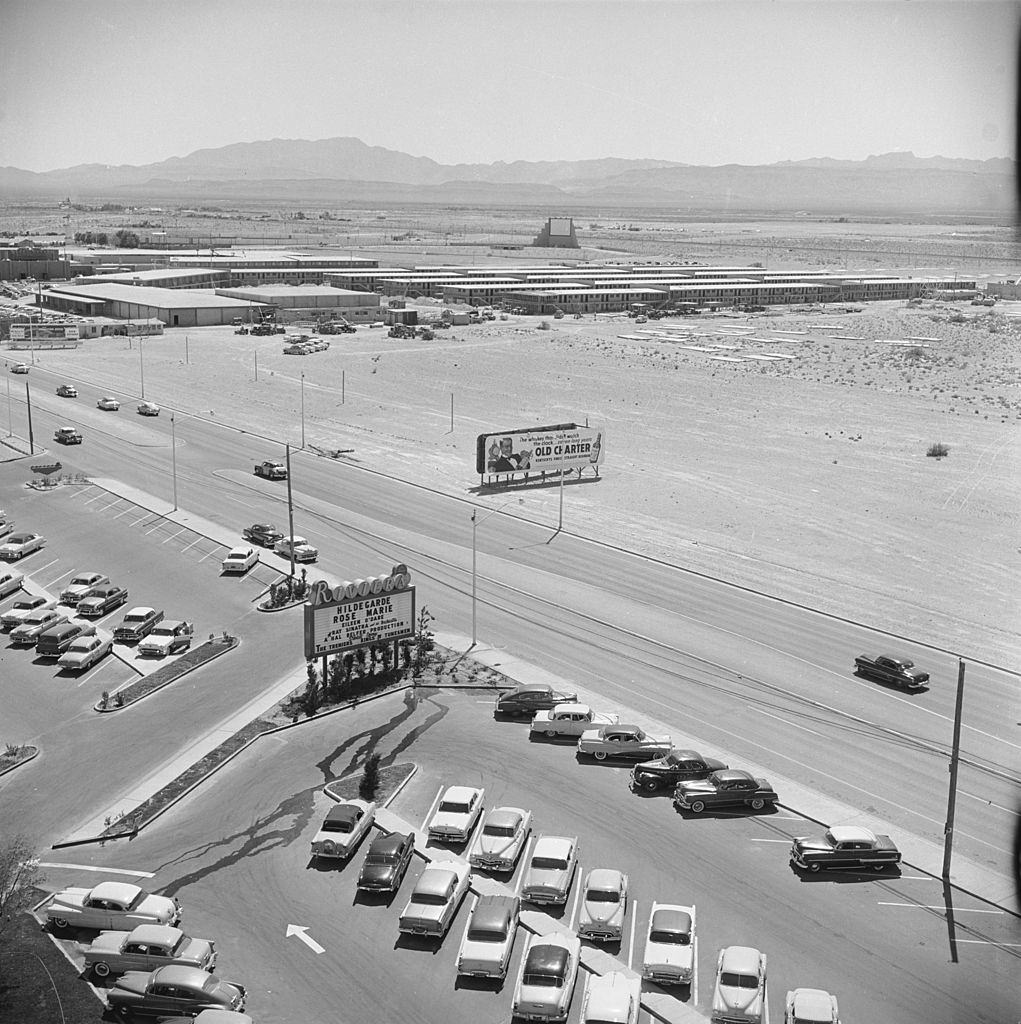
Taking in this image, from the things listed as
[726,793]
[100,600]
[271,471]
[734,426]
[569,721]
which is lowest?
[726,793]

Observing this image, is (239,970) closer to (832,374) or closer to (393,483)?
(393,483)

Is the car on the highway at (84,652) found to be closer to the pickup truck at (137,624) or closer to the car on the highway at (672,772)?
the pickup truck at (137,624)

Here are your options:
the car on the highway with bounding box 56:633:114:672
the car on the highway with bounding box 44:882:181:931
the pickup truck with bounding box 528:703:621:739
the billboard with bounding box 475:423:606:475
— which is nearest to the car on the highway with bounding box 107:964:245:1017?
the car on the highway with bounding box 44:882:181:931

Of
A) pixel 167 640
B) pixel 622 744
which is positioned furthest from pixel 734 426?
pixel 622 744

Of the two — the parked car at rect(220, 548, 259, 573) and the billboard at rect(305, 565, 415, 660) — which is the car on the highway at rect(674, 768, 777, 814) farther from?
the parked car at rect(220, 548, 259, 573)

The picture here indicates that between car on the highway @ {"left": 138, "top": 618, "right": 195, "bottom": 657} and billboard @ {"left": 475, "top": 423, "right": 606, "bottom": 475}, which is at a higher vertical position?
billboard @ {"left": 475, "top": 423, "right": 606, "bottom": 475}

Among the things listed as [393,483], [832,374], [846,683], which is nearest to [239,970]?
[846,683]

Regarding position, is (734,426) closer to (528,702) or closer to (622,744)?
(528,702)
